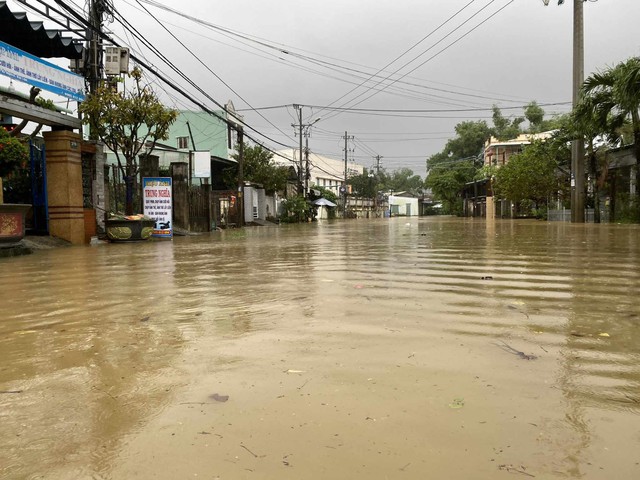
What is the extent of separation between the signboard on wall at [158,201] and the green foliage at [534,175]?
2066 centimetres

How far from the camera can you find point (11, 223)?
10.0m

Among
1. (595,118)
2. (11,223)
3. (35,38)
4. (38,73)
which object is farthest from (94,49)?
(595,118)

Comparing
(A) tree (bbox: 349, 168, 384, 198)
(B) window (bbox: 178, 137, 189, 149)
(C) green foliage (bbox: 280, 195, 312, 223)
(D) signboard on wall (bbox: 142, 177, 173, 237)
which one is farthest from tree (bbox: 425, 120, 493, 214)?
(D) signboard on wall (bbox: 142, 177, 173, 237)

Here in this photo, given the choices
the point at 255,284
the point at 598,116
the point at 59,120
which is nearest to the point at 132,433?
the point at 255,284

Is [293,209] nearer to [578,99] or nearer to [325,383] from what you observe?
[578,99]

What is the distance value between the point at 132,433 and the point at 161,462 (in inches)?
12.2

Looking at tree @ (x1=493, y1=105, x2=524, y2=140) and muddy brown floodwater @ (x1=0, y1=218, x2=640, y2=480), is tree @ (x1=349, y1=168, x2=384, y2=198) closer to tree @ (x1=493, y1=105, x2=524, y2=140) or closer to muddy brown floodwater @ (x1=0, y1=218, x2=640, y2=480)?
tree @ (x1=493, y1=105, x2=524, y2=140)

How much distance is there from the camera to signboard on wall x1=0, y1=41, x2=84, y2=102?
1061 cm

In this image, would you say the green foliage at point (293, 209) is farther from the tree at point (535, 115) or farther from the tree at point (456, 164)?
the tree at point (535, 115)

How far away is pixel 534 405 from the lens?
7.43ft

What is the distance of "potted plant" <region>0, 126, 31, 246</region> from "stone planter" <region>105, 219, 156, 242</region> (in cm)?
330

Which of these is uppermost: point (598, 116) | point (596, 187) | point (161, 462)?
point (598, 116)

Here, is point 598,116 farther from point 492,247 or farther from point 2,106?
point 2,106

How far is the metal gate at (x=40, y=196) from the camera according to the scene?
1288 cm
